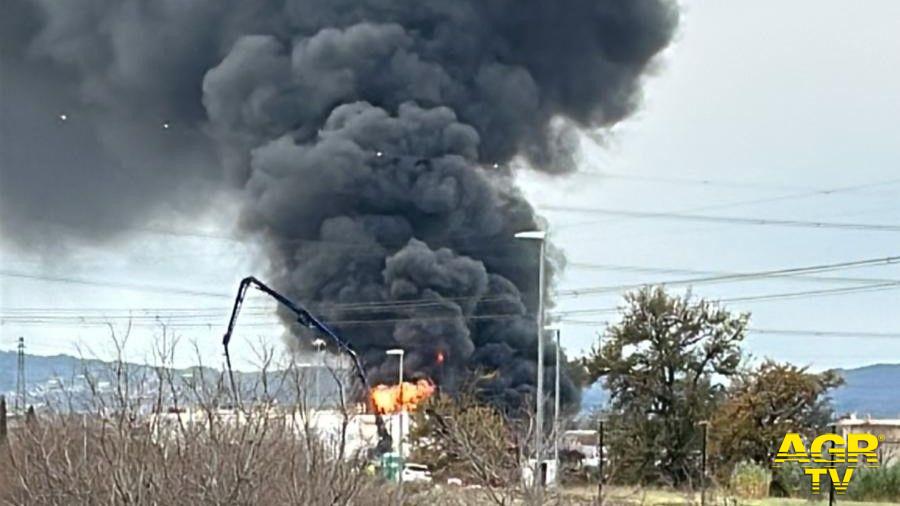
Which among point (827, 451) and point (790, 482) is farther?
point (790, 482)

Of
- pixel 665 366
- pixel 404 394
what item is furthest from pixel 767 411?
pixel 404 394

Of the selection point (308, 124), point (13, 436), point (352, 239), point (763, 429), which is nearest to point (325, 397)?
point (13, 436)

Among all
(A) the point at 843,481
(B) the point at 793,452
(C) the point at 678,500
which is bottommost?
(C) the point at 678,500

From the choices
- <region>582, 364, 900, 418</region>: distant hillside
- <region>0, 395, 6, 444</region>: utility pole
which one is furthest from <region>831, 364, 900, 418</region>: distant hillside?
<region>0, 395, 6, 444</region>: utility pole

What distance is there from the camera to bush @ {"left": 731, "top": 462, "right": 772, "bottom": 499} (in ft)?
82.2

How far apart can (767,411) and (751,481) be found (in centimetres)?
635

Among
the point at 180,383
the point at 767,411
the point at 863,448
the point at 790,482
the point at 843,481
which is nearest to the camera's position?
the point at 180,383

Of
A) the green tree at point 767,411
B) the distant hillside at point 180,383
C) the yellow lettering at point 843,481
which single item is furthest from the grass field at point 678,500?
the green tree at point 767,411

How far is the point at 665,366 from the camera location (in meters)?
34.1

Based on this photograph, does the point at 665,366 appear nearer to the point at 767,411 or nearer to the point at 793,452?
the point at 767,411

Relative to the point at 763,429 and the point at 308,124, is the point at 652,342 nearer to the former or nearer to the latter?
the point at 763,429

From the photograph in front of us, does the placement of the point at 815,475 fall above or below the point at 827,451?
below

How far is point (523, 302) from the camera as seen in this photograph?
4294 cm

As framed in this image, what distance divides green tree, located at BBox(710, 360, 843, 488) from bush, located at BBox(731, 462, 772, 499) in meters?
3.55
